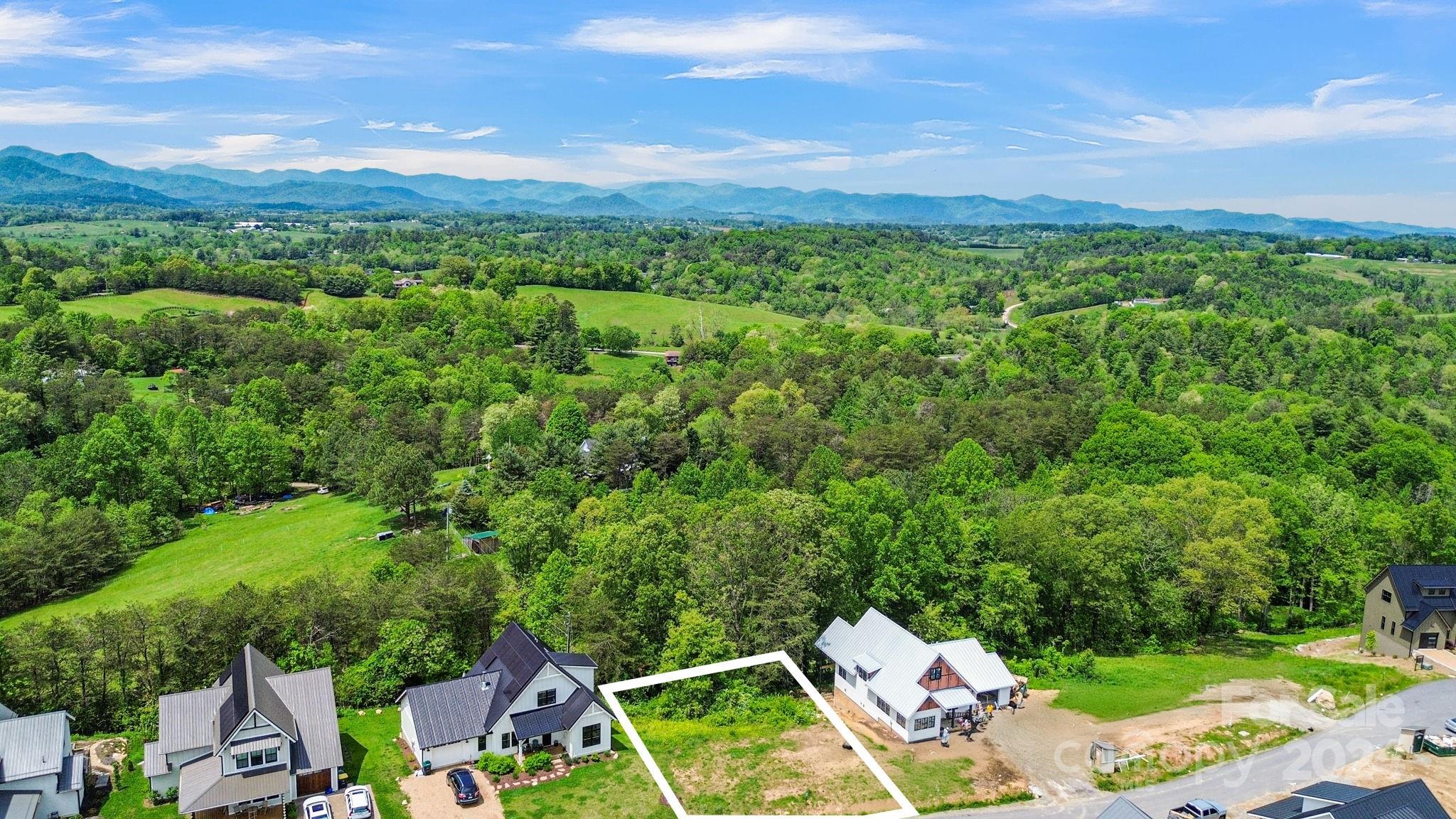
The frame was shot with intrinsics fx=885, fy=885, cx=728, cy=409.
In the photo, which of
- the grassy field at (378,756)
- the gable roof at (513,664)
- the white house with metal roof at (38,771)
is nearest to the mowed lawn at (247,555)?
the grassy field at (378,756)

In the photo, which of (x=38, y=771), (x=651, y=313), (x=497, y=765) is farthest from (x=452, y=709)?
(x=651, y=313)

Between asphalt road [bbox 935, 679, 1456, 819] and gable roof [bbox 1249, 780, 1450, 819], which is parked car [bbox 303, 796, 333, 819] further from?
gable roof [bbox 1249, 780, 1450, 819]

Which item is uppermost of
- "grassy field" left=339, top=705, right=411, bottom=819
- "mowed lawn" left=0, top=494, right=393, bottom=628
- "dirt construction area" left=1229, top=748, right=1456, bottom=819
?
"dirt construction area" left=1229, top=748, right=1456, bottom=819

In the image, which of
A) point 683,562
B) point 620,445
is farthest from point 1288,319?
point 683,562

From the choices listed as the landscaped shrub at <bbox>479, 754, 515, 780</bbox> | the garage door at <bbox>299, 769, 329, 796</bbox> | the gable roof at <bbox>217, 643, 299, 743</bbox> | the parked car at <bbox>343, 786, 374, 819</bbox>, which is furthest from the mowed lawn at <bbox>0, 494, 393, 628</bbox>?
the parked car at <bbox>343, 786, 374, 819</bbox>

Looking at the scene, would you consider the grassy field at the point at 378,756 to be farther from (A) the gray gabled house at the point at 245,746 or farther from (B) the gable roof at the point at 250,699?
(B) the gable roof at the point at 250,699

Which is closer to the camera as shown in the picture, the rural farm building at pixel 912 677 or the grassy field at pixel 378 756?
the grassy field at pixel 378 756
